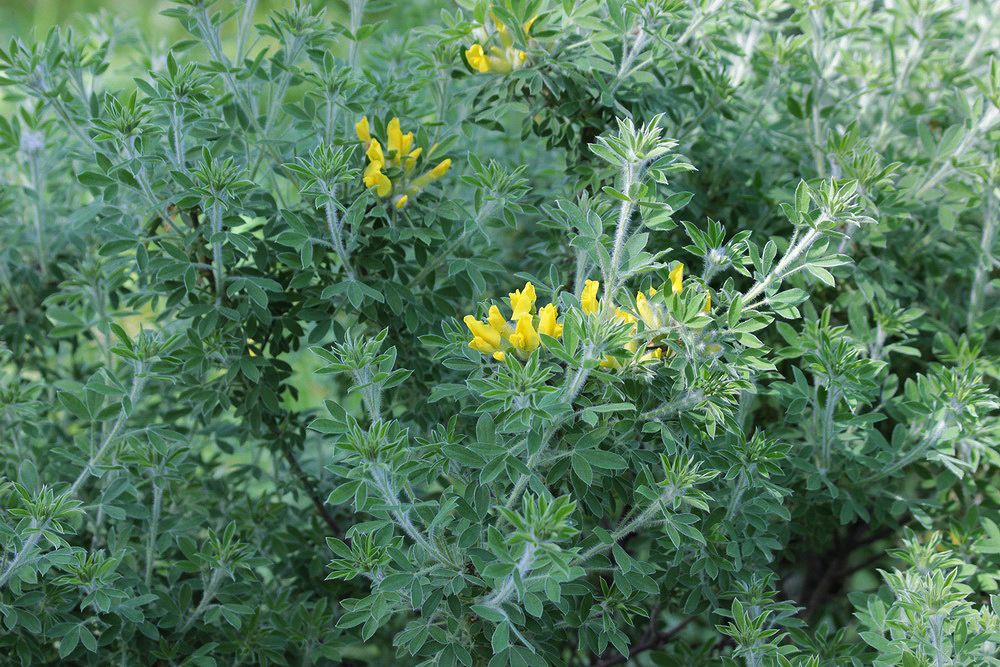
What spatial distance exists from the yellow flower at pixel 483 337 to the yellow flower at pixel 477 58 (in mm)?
665

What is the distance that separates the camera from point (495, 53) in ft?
7.18

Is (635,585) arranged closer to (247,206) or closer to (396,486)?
(396,486)

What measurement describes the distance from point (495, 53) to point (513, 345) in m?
0.76

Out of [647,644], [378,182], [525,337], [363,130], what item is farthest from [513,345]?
[647,644]

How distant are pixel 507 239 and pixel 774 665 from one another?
1.79 m

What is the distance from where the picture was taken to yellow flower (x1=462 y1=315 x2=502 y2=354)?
178 centimetres

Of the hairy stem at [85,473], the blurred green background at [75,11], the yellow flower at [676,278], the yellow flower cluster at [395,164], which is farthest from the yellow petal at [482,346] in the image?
the blurred green background at [75,11]

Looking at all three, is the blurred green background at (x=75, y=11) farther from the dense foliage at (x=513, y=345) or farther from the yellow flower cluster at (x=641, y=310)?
the yellow flower cluster at (x=641, y=310)

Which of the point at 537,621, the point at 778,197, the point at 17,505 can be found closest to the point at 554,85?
the point at 778,197

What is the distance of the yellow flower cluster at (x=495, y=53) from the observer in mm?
2148

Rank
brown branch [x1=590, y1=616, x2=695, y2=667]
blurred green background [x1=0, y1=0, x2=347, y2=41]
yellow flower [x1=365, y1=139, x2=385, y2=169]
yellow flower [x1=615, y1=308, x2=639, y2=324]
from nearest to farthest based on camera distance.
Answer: yellow flower [x1=615, y1=308, x2=639, y2=324], yellow flower [x1=365, y1=139, x2=385, y2=169], brown branch [x1=590, y1=616, x2=695, y2=667], blurred green background [x1=0, y1=0, x2=347, y2=41]

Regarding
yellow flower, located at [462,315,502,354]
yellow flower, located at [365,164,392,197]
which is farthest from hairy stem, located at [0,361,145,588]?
yellow flower, located at [462,315,502,354]

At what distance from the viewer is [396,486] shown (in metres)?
1.75

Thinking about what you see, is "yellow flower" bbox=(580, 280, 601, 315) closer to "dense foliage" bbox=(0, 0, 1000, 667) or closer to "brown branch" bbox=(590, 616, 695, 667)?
"dense foliage" bbox=(0, 0, 1000, 667)
